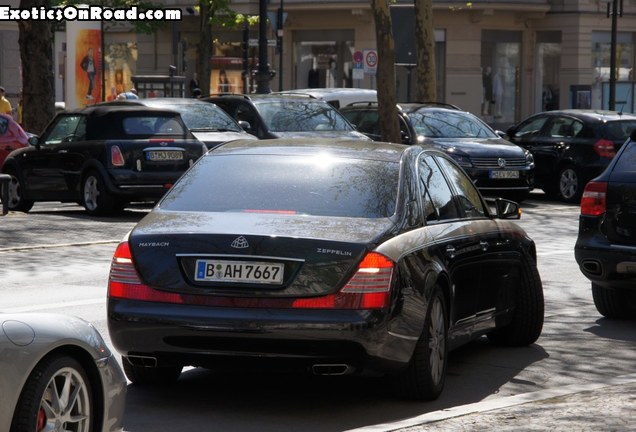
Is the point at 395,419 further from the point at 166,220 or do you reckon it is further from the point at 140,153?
the point at 140,153

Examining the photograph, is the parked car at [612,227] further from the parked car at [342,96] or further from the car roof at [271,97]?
the parked car at [342,96]

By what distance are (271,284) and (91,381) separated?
4.84ft

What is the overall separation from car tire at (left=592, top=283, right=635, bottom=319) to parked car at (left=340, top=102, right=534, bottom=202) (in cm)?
1244

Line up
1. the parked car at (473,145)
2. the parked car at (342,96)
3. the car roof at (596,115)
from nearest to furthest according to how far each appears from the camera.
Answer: the parked car at (473,145), the car roof at (596,115), the parked car at (342,96)

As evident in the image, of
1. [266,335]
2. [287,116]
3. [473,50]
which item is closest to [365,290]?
[266,335]

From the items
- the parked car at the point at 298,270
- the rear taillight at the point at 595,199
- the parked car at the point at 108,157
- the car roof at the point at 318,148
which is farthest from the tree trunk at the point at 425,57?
the parked car at the point at 298,270

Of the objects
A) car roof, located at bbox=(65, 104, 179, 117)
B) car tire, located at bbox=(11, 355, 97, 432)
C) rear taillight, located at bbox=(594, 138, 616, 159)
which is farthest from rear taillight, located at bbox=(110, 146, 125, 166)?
car tire, located at bbox=(11, 355, 97, 432)

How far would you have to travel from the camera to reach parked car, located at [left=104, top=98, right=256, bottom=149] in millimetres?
23219

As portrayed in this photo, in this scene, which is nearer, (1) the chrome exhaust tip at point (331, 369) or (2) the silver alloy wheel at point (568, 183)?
(1) the chrome exhaust tip at point (331, 369)

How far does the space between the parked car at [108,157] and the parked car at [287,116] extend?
340 cm

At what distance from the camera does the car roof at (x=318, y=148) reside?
8.61m

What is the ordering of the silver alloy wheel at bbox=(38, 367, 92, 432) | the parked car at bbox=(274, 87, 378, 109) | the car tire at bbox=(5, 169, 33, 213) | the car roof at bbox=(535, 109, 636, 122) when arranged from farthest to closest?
the parked car at bbox=(274, 87, 378, 109), the car roof at bbox=(535, 109, 636, 122), the car tire at bbox=(5, 169, 33, 213), the silver alloy wheel at bbox=(38, 367, 92, 432)

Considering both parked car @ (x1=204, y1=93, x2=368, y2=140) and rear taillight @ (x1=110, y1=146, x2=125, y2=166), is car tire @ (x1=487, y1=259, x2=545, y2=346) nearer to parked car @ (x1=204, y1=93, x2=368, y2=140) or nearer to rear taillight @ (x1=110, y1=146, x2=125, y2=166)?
rear taillight @ (x1=110, y1=146, x2=125, y2=166)

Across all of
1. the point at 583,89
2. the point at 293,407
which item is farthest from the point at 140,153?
the point at 583,89
